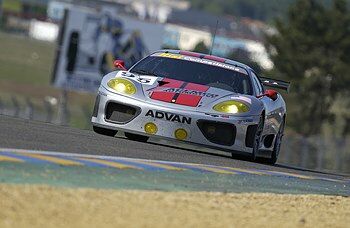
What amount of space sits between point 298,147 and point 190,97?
16234 millimetres

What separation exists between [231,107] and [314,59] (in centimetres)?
4734

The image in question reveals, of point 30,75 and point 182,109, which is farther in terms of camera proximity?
point 30,75

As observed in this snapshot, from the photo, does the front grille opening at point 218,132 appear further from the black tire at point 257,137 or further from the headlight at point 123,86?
the headlight at point 123,86

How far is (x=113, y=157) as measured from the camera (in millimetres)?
11711

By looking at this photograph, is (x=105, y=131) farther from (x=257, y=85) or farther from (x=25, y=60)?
(x=25, y=60)

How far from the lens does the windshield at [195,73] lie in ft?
51.7

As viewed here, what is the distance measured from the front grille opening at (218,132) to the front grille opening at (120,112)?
747 millimetres

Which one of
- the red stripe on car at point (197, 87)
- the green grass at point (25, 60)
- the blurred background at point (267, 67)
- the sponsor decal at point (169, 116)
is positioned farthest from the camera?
the green grass at point (25, 60)

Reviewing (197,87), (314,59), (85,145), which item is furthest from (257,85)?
(314,59)

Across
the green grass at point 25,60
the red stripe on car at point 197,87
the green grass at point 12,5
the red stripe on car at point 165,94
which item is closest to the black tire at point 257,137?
the red stripe on car at point 197,87

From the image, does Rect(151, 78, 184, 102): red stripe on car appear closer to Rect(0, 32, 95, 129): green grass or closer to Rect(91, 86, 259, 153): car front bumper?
Rect(91, 86, 259, 153): car front bumper

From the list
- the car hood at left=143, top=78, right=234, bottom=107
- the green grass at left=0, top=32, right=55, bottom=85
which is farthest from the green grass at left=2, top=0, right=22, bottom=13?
the car hood at left=143, top=78, right=234, bottom=107

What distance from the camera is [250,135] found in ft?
49.6

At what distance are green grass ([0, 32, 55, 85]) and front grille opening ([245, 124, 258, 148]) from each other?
206ft
